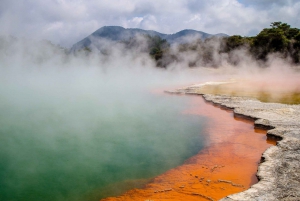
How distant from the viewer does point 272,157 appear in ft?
11.9

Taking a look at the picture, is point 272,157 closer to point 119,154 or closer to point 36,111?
point 119,154

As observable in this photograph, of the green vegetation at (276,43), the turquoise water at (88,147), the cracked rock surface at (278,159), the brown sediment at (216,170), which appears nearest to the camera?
the cracked rock surface at (278,159)

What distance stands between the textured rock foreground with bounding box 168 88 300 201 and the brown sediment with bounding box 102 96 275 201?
278 mm

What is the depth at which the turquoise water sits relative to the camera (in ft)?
11.9

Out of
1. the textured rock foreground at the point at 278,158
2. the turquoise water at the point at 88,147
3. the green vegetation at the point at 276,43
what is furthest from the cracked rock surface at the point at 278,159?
the green vegetation at the point at 276,43

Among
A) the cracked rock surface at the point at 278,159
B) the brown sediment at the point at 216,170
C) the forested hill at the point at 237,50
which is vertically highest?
the forested hill at the point at 237,50

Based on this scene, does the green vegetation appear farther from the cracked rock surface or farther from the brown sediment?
the brown sediment

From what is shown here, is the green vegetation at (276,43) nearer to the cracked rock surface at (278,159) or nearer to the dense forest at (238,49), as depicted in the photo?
the dense forest at (238,49)

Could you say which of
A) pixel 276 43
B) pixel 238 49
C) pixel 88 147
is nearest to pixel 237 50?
pixel 238 49

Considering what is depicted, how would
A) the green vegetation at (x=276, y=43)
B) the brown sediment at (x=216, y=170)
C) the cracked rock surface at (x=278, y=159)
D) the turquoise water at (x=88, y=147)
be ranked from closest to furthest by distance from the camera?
the cracked rock surface at (x=278, y=159), the brown sediment at (x=216, y=170), the turquoise water at (x=88, y=147), the green vegetation at (x=276, y=43)

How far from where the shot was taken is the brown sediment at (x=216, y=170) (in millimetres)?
3291

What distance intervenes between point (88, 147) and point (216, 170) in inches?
97.9

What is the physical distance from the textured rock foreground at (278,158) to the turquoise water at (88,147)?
1352 millimetres

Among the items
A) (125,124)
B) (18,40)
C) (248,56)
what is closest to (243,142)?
(125,124)
